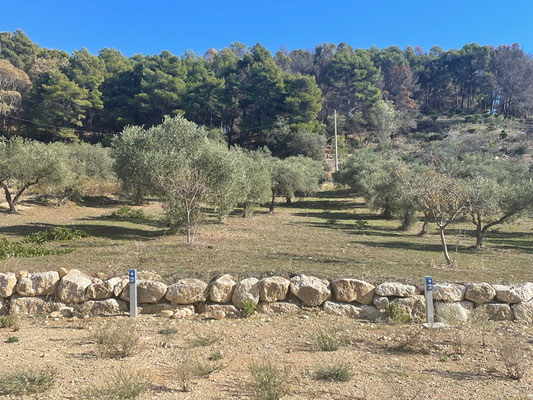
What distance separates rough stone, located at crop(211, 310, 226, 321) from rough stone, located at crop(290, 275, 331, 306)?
1507mm

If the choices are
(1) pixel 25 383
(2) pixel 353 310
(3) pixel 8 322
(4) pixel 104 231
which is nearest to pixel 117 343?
(1) pixel 25 383

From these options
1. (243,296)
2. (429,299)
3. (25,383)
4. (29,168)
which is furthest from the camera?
(29,168)

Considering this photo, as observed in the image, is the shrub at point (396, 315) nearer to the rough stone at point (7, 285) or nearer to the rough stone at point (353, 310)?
the rough stone at point (353, 310)

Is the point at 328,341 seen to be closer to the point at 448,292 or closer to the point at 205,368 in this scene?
the point at 205,368

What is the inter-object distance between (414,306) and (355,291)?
3.86 feet

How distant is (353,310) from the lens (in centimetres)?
786

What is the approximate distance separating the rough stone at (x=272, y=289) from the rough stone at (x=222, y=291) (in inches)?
23.5

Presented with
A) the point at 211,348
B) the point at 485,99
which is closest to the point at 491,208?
the point at 211,348

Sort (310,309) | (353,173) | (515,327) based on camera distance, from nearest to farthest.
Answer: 1. (515,327)
2. (310,309)
3. (353,173)

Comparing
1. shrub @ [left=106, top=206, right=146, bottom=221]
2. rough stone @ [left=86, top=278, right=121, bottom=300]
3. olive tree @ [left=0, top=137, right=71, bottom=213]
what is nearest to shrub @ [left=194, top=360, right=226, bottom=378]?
rough stone @ [left=86, top=278, right=121, bottom=300]

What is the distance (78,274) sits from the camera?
837cm

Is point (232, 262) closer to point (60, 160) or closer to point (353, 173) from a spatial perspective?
point (60, 160)

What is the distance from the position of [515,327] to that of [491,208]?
1428cm

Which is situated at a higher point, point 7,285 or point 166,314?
point 7,285
